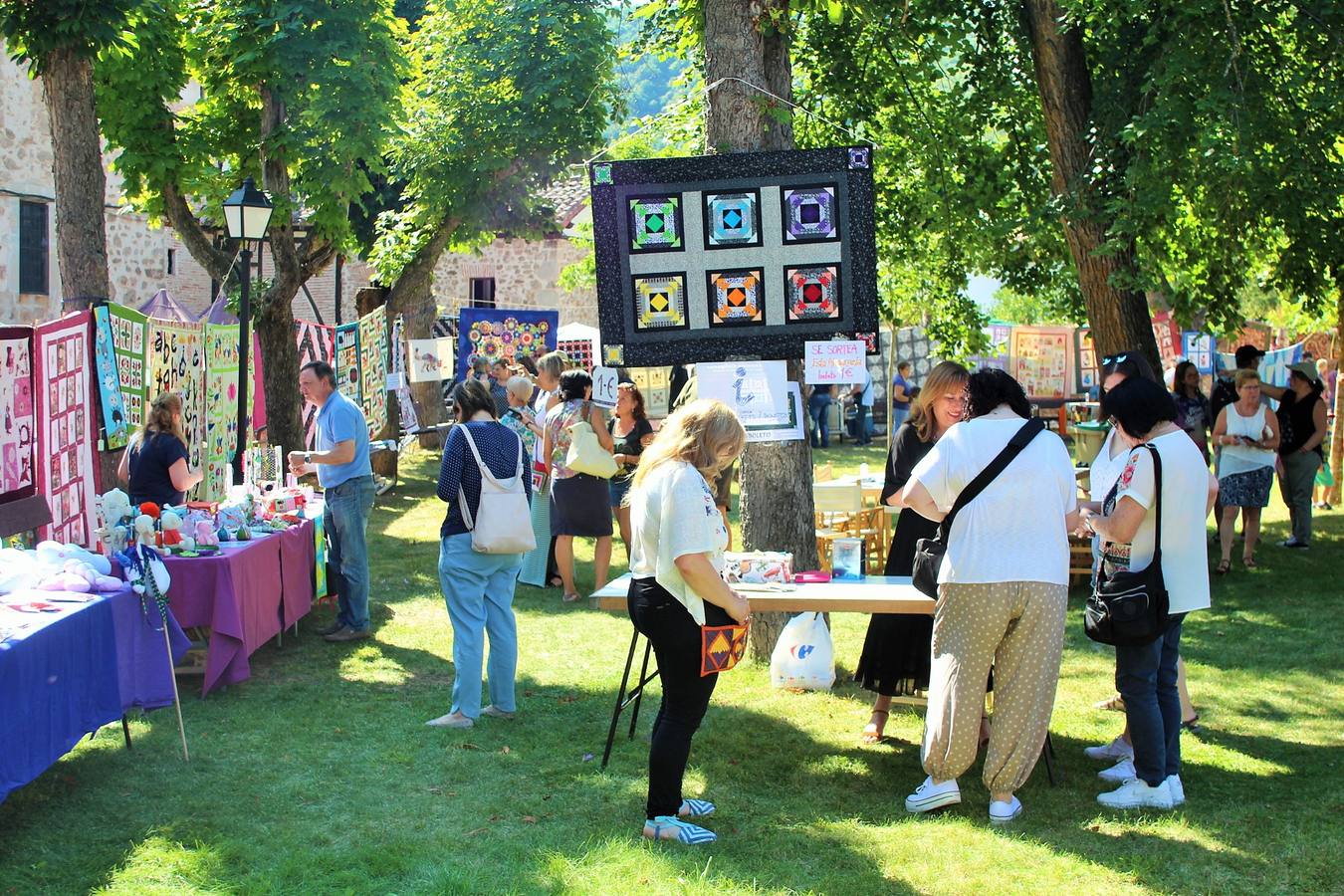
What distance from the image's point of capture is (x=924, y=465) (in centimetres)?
464

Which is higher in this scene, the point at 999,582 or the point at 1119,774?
the point at 999,582

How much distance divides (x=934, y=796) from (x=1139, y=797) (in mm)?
824

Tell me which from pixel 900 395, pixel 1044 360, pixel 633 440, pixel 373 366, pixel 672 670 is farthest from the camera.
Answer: pixel 1044 360

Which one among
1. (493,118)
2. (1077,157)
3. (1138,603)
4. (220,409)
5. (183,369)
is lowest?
(1138,603)

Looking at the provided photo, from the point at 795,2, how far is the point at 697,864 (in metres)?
4.70

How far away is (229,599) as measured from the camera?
21.6 ft

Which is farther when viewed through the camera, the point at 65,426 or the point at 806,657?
the point at 65,426

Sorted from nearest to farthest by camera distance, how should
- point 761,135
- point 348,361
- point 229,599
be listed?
point 229,599, point 761,135, point 348,361

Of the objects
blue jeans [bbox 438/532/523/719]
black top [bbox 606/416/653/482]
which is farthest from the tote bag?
black top [bbox 606/416/653/482]

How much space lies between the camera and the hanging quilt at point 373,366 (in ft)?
53.0

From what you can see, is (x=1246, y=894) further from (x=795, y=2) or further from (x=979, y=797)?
(x=795, y=2)

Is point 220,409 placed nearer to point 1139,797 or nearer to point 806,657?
point 806,657

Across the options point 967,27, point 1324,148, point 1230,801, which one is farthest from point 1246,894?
point 967,27

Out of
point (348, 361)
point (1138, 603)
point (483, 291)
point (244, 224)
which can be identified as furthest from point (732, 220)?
point (483, 291)
